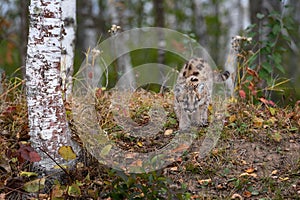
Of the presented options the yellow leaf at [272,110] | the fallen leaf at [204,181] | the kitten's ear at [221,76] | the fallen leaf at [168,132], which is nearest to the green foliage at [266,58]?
the kitten's ear at [221,76]

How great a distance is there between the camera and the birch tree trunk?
3637mm

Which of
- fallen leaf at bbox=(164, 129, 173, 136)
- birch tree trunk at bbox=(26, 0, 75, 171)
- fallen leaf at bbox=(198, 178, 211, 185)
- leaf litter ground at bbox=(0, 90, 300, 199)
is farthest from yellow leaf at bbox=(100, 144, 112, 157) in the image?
fallen leaf at bbox=(164, 129, 173, 136)

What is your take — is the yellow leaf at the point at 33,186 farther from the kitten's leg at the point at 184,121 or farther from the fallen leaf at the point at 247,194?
the kitten's leg at the point at 184,121

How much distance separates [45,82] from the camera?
3713mm

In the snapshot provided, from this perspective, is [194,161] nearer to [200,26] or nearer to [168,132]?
[168,132]

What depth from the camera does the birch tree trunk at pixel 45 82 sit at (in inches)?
143

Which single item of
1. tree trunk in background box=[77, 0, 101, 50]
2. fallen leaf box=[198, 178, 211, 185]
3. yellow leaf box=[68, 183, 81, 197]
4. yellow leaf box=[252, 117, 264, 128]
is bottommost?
fallen leaf box=[198, 178, 211, 185]

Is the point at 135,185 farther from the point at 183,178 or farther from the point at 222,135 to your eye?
the point at 222,135

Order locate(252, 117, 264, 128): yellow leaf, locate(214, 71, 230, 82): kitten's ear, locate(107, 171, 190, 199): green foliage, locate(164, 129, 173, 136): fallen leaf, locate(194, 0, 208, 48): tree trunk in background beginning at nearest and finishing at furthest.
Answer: locate(107, 171, 190, 199): green foliage, locate(164, 129, 173, 136): fallen leaf, locate(252, 117, 264, 128): yellow leaf, locate(214, 71, 230, 82): kitten's ear, locate(194, 0, 208, 48): tree trunk in background

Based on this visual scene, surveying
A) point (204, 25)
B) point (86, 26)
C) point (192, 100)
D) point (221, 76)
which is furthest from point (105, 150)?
point (204, 25)

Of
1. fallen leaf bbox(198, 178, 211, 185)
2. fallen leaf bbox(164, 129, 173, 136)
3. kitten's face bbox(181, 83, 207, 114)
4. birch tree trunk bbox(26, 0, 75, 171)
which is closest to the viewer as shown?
birch tree trunk bbox(26, 0, 75, 171)

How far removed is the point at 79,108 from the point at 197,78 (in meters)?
1.36

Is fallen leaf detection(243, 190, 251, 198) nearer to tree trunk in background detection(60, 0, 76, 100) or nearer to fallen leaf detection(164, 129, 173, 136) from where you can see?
fallen leaf detection(164, 129, 173, 136)

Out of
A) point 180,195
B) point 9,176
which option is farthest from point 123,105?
point 180,195
